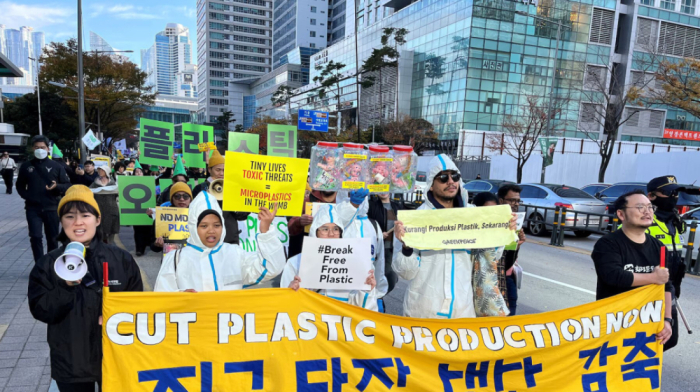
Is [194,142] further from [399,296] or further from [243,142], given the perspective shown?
[399,296]

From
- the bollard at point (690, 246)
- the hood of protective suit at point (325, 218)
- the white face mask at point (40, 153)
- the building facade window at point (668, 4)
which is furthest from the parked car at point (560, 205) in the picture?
the building facade window at point (668, 4)

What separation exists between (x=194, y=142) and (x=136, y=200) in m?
1.47

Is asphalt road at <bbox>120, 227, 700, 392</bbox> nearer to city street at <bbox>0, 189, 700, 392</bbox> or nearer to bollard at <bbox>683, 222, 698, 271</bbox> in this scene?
city street at <bbox>0, 189, 700, 392</bbox>

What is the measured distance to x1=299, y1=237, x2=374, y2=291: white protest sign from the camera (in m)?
3.07

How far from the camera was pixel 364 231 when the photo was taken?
147 inches

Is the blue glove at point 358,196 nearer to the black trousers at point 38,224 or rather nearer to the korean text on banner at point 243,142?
the korean text on banner at point 243,142

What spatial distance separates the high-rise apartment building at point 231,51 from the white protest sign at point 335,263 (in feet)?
391

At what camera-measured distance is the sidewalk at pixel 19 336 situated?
3543 mm

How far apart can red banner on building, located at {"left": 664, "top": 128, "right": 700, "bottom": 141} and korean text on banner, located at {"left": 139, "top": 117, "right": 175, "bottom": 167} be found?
56.2 metres

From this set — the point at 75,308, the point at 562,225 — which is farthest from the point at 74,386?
the point at 562,225

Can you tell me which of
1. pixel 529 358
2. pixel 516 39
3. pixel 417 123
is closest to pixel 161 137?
pixel 529 358

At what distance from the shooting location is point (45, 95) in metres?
47.4

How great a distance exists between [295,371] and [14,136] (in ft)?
186

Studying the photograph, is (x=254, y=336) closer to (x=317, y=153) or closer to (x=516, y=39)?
(x=317, y=153)
